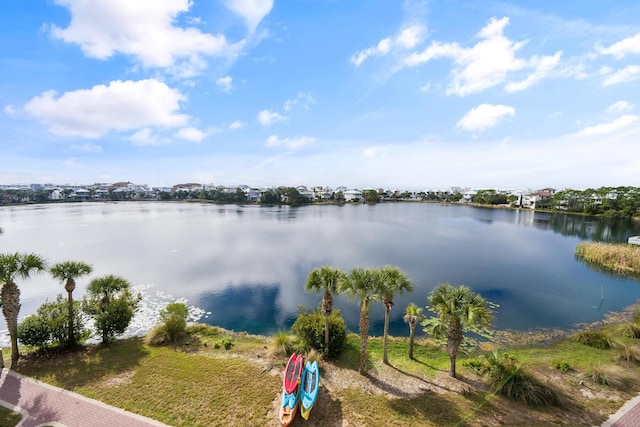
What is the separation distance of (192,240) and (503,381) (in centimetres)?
4340

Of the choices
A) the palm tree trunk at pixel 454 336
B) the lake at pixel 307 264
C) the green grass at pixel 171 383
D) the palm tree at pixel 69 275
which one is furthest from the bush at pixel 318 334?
the palm tree at pixel 69 275

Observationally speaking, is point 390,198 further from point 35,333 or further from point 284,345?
point 35,333

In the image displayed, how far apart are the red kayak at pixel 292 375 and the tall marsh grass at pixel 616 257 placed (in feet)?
128

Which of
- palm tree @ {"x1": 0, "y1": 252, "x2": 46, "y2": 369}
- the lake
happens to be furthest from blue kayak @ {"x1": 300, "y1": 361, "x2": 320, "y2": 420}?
palm tree @ {"x1": 0, "y1": 252, "x2": 46, "y2": 369}

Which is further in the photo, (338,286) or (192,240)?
(192,240)

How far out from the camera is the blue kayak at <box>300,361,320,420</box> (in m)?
8.62

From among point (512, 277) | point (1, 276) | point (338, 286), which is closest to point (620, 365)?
point (338, 286)

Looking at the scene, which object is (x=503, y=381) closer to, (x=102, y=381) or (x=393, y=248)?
(x=102, y=381)

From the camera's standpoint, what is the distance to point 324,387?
1035 centimetres

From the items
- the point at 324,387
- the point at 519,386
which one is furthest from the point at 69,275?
the point at 519,386

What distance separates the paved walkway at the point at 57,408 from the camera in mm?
8297

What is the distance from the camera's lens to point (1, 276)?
1131cm

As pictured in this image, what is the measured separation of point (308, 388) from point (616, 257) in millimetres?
40596

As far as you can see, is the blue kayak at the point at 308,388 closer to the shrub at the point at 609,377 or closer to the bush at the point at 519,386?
the bush at the point at 519,386
